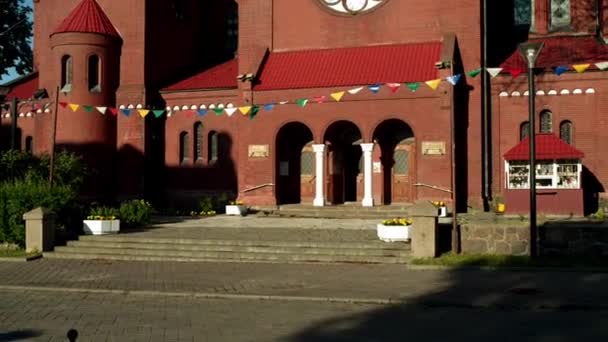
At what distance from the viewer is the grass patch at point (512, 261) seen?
14.8 metres

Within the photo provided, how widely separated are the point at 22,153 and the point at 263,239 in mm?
10614

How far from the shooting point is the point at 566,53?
2986 cm

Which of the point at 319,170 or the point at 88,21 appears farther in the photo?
the point at 88,21

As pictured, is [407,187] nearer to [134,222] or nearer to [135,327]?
[134,222]

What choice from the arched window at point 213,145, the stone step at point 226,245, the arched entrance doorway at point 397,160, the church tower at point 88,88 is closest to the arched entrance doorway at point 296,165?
the arched entrance doorway at point 397,160

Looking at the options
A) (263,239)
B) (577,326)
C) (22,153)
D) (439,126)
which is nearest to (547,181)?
(439,126)

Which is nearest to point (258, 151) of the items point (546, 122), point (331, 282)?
point (546, 122)

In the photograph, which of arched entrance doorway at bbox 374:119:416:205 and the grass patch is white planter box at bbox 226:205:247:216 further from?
the grass patch

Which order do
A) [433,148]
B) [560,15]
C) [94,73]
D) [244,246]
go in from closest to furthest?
[244,246] → [433,148] → [560,15] → [94,73]

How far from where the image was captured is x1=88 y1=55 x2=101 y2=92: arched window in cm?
3288

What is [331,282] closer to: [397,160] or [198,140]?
[397,160]

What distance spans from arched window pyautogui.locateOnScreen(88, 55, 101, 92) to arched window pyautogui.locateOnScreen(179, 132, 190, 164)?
4.58 meters

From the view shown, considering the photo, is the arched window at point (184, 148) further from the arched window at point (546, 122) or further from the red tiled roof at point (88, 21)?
the arched window at point (546, 122)

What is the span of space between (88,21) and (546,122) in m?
21.8
